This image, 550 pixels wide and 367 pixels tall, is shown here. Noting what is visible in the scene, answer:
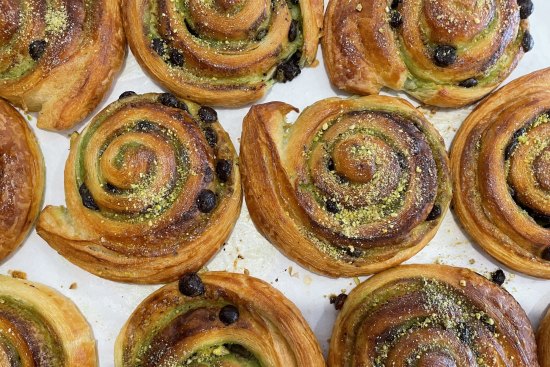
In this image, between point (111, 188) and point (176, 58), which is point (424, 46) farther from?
point (111, 188)

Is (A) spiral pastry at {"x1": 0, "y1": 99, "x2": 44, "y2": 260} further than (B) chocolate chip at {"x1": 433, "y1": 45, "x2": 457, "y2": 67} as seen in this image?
No

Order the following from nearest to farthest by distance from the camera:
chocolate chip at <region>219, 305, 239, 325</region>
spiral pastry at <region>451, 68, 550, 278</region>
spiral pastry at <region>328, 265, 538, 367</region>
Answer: spiral pastry at <region>328, 265, 538, 367</region>, chocolate chip at <region>219, 305, 239, 325</region>, spiral pastry at <region>451, 68, 550, 278</region>

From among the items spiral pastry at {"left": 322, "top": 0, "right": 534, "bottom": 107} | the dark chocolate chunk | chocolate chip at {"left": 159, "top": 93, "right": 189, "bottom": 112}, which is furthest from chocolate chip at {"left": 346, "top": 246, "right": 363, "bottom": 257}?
the dark chocolate chunk

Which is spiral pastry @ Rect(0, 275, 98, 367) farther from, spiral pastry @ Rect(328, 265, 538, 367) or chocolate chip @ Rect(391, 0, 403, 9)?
chocolate chip @ Rect(391, 0, 403, 9)

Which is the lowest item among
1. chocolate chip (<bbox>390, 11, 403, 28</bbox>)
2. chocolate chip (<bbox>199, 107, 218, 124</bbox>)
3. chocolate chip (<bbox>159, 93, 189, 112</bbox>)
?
chocolate chip (<bbox>199, 107, 218, 124</bbox>)

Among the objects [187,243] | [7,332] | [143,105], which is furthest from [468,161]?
[7,332]

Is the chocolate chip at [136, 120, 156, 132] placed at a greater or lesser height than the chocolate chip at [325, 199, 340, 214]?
greater
